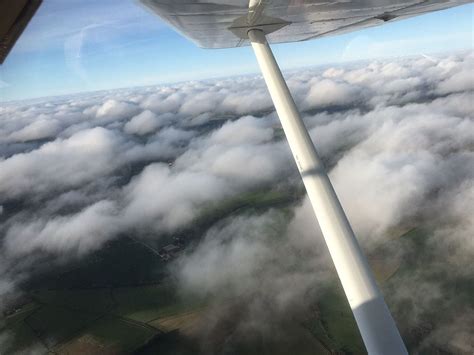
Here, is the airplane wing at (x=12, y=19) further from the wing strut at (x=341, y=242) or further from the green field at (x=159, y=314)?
the green field at (x=159, y=314)

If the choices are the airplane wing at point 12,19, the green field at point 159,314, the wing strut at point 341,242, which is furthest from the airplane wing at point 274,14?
the green field at point 159,314

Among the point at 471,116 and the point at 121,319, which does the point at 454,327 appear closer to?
the point at 121,319

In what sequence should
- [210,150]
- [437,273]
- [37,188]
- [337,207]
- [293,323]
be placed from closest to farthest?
1. [337,207]
2. [293,323]
3. [437,273]
4. [37,188]
5. [210,150]

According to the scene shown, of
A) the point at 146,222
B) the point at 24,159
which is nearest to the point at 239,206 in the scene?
the point at 146,222

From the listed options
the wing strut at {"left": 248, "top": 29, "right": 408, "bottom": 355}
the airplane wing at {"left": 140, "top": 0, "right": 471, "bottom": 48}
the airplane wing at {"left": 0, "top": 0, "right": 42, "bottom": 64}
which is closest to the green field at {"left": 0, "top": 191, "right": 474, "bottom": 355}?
the wing strut at {"left": 248, "top": 29, "right": 408, "bottom": 355}

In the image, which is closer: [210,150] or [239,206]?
[239,206]

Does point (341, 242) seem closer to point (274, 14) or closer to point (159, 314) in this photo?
point (274, 14)
